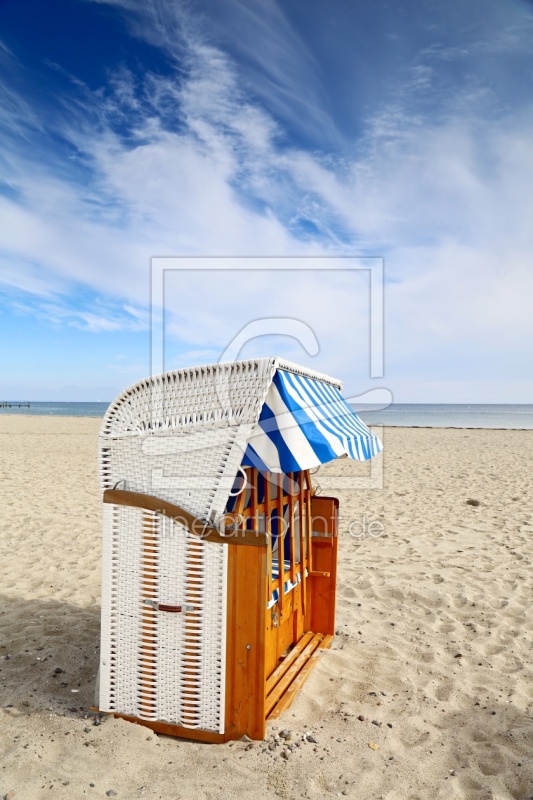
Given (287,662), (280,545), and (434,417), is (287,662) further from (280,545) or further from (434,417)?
(434,417)

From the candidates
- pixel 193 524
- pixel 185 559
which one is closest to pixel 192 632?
pixel 185 559

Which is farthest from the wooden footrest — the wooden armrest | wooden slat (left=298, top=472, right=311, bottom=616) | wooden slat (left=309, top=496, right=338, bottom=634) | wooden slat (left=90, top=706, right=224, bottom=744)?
the wooden armrest

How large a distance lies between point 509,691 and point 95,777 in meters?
2.86

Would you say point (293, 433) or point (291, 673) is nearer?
point (293, 433)

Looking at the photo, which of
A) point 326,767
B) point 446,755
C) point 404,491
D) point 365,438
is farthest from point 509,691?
point 404,491

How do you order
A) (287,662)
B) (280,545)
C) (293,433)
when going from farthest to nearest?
(287,662) → (280,545) → (293,433)

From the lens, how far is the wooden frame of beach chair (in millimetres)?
3217

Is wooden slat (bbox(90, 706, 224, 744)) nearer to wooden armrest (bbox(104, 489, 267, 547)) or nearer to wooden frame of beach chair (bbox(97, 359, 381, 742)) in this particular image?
wooden frame of beach chair (bbox(97, 359, 381, 742))

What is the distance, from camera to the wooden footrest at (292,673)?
375cm

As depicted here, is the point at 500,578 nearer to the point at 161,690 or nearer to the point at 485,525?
the point at 485,525

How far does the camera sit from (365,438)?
4199 mm

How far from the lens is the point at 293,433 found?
311 centimetres

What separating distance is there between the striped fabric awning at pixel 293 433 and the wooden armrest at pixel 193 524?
41cm

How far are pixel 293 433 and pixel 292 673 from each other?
6.94 feet
